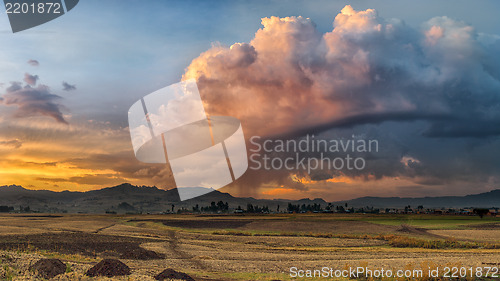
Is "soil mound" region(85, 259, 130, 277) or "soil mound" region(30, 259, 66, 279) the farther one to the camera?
"soil mound" region(85, 259, 130, 277)

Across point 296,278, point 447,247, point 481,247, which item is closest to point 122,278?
point 296,278

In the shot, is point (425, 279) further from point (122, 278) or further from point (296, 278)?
point (122, 278)

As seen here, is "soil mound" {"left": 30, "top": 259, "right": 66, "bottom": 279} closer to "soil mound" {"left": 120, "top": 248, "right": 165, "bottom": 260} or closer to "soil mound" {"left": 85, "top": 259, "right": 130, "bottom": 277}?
"soil mound" {"left": 85, "top": 259, "right": 130, "bottom": 277}

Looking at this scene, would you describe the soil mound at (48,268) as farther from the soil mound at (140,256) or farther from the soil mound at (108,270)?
the soil mound at (140,256)

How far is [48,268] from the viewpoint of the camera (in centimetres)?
2588

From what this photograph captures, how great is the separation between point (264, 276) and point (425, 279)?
38.6 feet

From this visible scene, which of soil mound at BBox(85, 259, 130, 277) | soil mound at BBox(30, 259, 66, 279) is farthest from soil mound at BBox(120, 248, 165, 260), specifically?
soil mound at BBox(85, 259, 130, 277)

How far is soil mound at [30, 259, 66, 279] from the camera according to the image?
2534 centimetres

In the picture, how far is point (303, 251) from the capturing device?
51.1m

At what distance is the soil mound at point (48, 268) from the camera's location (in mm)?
25344

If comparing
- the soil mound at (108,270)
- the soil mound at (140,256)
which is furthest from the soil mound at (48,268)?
the soil mound at (140,256)

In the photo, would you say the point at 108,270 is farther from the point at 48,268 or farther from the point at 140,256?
the point at 140,256

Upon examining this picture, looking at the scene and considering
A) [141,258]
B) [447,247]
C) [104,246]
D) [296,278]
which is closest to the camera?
[296,278]

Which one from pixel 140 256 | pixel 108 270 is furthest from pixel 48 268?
pixel 140 256
